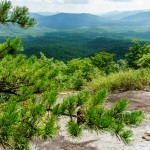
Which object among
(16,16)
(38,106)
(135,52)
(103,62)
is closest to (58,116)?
(38,106)

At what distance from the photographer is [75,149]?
22.4 feet

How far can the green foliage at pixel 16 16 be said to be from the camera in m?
4.61

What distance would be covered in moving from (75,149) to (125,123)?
3.88m

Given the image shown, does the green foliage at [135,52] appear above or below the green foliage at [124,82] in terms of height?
below

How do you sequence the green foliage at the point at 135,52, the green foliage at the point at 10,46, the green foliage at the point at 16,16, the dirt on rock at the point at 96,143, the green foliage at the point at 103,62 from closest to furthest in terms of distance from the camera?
the green foliage at the point at 16,16 < the green foliage at the point at 10,46 < the dirt on rock at the point at 96,143 < the green foliage at the point at 135,52 < the green foliage at the point at 103,62

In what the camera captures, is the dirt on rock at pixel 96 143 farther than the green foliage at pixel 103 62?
No

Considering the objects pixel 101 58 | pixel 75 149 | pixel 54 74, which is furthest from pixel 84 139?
pixel 101 58

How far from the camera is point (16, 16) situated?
481 cm

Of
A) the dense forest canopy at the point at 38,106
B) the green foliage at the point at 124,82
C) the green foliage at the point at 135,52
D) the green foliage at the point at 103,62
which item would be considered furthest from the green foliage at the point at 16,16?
the green foliage at the point at 103,62

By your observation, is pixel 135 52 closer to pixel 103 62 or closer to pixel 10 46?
pixel 103 62

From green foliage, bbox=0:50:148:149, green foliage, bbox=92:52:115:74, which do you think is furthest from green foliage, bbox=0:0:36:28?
green foliage, bbox=92:52:115:74

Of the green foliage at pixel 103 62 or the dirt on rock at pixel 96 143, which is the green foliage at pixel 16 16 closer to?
the dirt on rock at pixel 96 143

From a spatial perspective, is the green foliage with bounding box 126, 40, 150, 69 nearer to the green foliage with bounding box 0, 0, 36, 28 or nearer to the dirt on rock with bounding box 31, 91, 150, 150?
the dirt on rock with bounding box 31, 91, 150, 150

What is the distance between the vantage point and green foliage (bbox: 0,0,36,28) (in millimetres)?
4612
